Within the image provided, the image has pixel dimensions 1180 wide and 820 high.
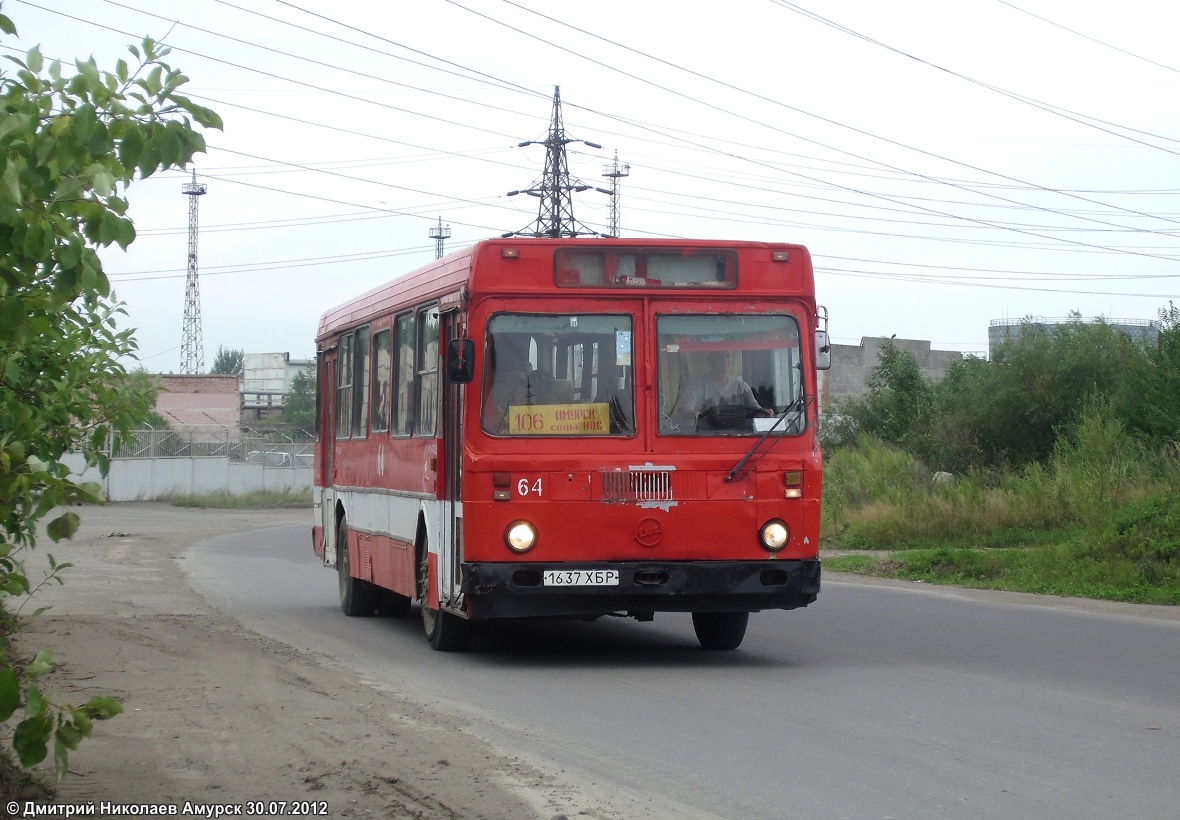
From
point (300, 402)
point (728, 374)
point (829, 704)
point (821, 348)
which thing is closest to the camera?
point (829, 704)

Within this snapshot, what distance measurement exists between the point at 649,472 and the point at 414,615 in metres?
6.32

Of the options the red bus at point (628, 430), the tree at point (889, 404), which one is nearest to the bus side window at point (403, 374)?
the red bus at point (628, 430)

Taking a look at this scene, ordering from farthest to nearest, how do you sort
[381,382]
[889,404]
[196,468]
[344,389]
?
[196,468] < [889,404] < [344,389] < [381,382]

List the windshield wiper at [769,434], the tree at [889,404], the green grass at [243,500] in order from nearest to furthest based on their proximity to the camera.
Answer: the windshield wiper at [769,434]
the tree at [889,404]
the green grass at [243,500]

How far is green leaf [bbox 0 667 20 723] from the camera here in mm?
4332

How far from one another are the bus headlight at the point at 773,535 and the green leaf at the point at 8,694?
7.23 meters

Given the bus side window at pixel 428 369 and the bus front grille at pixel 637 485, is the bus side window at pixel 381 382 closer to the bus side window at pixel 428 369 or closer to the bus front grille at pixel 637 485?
the bus side window at pixel 428 369

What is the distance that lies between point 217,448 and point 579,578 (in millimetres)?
52871

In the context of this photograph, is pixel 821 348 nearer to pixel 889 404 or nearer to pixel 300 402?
pixel 889 404

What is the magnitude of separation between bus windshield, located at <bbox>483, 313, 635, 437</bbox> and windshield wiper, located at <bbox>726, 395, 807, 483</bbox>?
0.83 metres

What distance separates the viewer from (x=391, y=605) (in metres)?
16.2

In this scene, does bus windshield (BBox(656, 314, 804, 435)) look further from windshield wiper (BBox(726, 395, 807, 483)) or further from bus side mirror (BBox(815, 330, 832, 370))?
bus side mirror (BBox(815, 330, 832, 370))

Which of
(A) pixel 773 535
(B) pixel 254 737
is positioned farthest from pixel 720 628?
(B) pixel 254 737

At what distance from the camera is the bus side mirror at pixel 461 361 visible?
34.9ft
